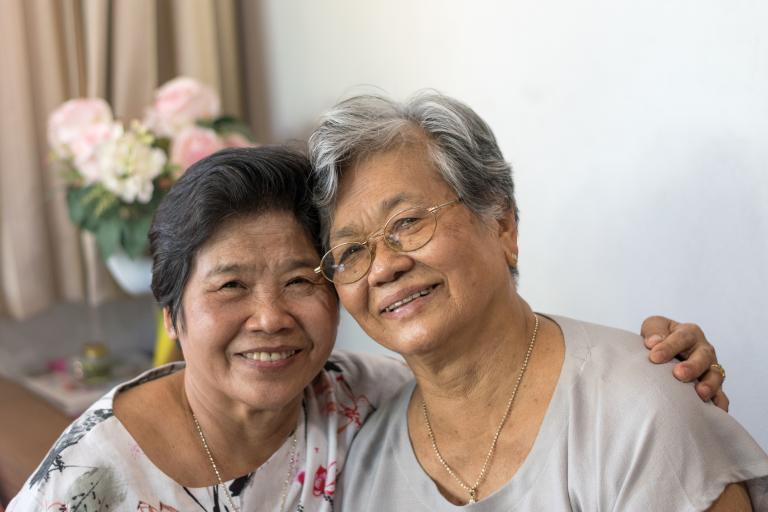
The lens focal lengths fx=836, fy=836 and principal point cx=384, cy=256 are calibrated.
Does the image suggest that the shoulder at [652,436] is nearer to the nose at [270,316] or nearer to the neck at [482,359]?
the neck at [482,359]

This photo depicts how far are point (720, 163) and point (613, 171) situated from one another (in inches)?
10.6

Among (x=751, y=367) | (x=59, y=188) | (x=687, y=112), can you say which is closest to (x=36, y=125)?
(x=59, y=188)

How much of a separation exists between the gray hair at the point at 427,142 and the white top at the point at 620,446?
0.31 metres

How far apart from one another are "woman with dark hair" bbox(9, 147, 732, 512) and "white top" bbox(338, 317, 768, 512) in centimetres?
13

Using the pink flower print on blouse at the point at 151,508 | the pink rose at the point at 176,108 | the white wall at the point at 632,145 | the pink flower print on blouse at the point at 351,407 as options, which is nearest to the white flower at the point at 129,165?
the pink rose at the point at 176,108

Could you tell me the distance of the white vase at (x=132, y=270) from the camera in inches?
112

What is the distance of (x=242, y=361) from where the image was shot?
162 centimetres

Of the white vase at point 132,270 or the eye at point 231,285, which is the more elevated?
the eye at point 231,285

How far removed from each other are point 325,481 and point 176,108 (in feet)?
5.03

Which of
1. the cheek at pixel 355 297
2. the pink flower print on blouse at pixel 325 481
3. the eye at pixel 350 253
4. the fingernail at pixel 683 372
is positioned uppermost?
the eye at pixel 350 253

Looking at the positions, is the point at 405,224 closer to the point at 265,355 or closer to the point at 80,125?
the point at 265,355

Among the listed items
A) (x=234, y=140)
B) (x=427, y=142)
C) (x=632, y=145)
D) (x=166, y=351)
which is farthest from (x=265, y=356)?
(x=234, y=140)

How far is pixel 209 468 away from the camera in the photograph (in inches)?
66.2

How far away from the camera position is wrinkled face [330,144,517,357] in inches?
58.1
